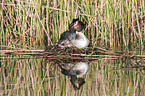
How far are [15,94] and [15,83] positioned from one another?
0.54 metres

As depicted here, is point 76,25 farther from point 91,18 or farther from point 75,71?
point 75,71

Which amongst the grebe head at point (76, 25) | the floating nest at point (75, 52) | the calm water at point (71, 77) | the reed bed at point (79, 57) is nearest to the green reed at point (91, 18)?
the reed bed at point (79, 57)

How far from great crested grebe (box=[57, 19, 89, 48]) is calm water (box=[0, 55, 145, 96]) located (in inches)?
34.2

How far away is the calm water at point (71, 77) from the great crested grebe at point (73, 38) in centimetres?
87

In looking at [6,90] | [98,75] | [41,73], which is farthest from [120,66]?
[6,90]

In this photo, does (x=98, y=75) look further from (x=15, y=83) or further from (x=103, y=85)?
(x=15, y=83)

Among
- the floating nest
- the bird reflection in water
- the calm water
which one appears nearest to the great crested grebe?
the floating nest

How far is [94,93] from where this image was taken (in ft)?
9.00

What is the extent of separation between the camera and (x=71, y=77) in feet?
11.6

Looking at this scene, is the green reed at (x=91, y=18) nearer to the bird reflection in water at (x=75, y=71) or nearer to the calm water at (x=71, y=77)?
the calm water at (x=71, y=77)

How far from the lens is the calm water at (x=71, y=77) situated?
2836 millimetres

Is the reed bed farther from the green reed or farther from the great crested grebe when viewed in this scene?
the great crested grebe

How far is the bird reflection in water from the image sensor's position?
10.6ft

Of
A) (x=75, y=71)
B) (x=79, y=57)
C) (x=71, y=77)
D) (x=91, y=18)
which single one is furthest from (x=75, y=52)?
(x=71, y=77)
